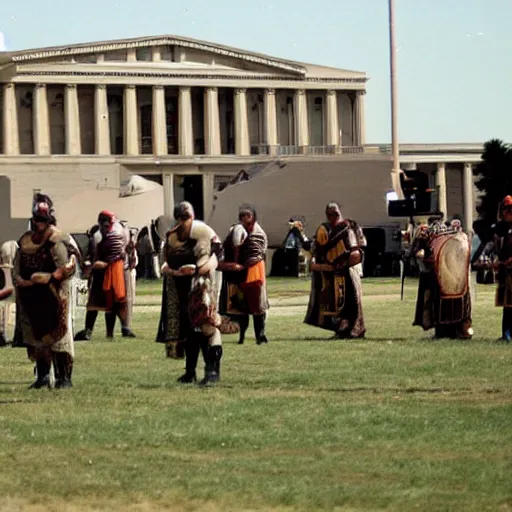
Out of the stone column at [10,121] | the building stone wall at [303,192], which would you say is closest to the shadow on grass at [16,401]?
the building stone wall at [303,192]

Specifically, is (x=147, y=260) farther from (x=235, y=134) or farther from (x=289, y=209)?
(x=235, y=134)

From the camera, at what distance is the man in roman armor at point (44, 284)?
17.2 meters

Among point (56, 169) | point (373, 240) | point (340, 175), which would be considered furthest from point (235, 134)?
point (373, 240)

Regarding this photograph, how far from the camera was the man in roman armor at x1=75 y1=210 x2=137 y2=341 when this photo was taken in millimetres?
25531

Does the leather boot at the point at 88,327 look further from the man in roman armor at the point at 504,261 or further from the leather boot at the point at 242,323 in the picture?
the man in roman armor at the point at 504,261

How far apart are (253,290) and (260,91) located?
348ft

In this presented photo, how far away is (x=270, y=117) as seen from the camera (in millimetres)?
129250

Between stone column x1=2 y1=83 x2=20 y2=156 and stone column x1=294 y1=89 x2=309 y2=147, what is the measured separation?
17535 mm

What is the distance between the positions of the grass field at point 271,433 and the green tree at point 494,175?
56.9 metres

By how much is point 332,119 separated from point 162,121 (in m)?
11.1

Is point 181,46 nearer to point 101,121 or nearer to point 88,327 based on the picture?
point 101,121

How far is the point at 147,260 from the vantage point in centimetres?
5794

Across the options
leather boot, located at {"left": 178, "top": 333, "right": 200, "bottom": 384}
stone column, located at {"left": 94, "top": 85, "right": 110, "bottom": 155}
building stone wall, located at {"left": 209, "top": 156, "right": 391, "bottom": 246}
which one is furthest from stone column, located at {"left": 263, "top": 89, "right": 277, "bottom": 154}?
leather boot, located at {"left": 178, "top": 333, "right": 200, "bottom": 384}

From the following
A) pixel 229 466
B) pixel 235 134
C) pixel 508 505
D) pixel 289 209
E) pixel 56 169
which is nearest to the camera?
pixel 508 505
